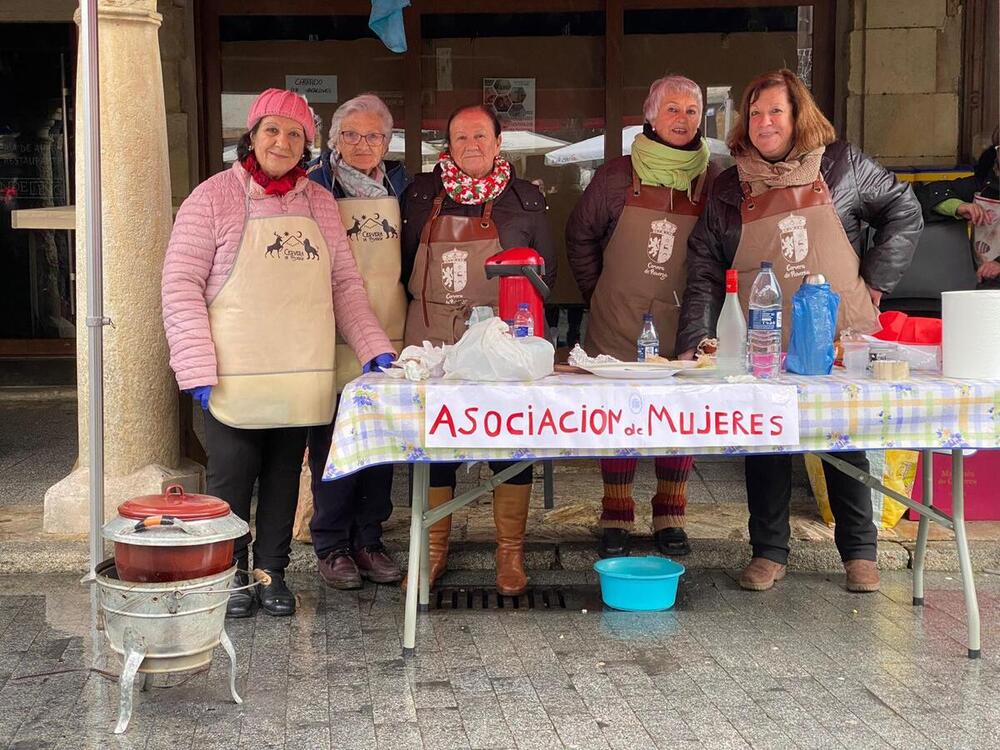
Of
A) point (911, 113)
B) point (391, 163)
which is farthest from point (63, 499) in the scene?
point (911, 113)

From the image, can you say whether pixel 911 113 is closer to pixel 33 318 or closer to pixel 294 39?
pixel 294 39

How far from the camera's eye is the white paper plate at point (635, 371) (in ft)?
14.2

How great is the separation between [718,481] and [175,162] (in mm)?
4142

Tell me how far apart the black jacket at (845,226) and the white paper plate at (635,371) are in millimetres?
686

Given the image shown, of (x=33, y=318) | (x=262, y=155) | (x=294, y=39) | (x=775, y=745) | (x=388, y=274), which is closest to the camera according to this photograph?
(x=775, y=745)

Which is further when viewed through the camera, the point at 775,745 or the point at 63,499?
the point at 63,499

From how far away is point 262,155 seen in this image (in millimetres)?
4738

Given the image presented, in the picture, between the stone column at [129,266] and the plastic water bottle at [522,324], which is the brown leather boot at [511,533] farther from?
the stone column at [129,266]

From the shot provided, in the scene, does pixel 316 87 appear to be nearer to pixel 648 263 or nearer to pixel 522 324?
pixel 648 263

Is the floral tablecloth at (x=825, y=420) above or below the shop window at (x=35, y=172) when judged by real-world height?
below

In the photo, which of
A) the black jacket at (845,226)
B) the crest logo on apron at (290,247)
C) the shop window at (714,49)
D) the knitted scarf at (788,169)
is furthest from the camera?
the shop window at (714,49)

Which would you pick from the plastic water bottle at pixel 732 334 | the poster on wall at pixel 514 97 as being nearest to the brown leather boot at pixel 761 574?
the plastic water bottle at pixel 732 334

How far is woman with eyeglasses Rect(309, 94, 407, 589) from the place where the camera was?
203 inches

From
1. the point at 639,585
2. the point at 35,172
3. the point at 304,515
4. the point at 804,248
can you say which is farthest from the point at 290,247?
the point at 35,172
